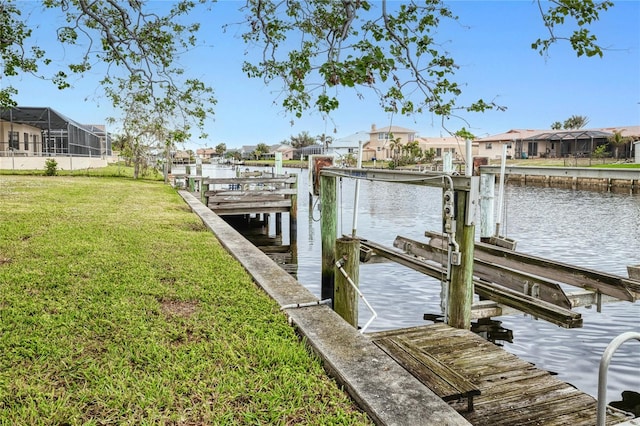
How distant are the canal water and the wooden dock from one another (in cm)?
239

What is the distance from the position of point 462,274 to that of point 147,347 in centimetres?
305

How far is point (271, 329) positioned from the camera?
4535 mm

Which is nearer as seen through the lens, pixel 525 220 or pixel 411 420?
pixel 411 420

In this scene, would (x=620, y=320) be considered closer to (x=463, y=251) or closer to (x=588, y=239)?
(x=463, y=251)

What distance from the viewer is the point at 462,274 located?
521 cm

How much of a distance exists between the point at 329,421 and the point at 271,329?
61.9 inches

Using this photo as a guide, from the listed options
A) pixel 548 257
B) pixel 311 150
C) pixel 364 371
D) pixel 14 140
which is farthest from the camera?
pixel 311 150

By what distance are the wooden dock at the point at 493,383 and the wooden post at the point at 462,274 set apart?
11.6 inches

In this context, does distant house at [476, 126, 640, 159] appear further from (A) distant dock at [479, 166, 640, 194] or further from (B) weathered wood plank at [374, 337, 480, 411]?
(B) weathered wood plank at [374, 337, 480, 411]

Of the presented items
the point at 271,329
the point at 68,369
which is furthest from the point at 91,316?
the point at 271,329

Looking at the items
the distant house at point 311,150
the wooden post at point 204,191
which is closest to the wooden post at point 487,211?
the wooden post at point 204,191

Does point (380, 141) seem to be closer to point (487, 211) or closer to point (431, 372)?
point (487, 211)

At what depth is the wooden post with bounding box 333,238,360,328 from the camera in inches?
265

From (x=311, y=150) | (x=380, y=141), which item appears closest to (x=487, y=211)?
(x=380, y=141)
